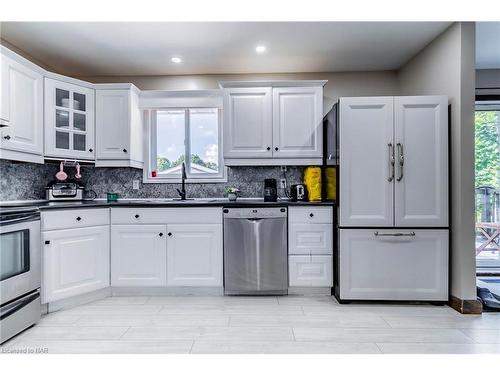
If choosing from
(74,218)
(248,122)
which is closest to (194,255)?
(74,218)

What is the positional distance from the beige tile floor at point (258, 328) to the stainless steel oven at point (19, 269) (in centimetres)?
12

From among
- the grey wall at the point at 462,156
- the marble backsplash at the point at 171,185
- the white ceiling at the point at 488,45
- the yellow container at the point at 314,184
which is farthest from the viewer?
the marble backsplash at the point at 171,185

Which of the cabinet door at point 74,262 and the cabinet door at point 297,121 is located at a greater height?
the cabinet door at point 297,121

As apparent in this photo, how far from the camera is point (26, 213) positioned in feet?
7.36

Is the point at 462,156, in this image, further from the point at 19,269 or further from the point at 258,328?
the point at 19,269

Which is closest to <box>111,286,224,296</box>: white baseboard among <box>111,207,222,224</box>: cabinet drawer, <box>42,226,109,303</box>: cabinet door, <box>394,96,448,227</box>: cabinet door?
<box>42,226,109,303</box>: cabinet door

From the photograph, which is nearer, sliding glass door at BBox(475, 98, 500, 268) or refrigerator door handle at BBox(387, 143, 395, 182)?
refrigerator door handle at BBox(387, 143, 395, 182)

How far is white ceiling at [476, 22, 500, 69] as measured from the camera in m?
2.72

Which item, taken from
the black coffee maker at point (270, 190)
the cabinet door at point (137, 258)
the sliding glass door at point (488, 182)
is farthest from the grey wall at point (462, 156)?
the cabinet door at point (137, 258)

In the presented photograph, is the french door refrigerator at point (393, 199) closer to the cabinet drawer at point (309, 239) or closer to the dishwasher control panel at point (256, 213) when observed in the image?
the cabinet drawer at point (309, 239)

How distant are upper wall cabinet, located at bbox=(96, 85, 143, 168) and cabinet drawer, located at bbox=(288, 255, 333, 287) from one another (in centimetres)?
211

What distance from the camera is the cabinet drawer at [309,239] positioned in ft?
9.49

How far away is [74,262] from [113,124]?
58.1 inches

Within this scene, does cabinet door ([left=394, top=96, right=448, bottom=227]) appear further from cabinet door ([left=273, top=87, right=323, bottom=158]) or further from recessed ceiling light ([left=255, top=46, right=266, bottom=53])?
recessed ceiling light ([left=255, top=46, right=266, bottom=53])
